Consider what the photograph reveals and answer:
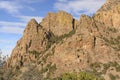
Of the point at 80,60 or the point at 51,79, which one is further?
the point at 80,60

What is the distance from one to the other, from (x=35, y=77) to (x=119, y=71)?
7727 centimetres

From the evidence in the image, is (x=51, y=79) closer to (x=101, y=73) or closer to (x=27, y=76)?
(x=101, y=73)

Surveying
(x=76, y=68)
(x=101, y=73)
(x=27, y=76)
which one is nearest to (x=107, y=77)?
(x=101, y=73)

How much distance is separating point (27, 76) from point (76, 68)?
67041 mm

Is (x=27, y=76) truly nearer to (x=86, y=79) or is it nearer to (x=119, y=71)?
(x=86, y=79)

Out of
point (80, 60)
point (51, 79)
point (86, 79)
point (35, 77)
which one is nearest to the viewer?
point (86, 79)

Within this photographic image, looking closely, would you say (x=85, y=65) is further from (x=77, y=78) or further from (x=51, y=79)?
(x=77, y=78)

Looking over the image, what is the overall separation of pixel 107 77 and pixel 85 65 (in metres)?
16.4

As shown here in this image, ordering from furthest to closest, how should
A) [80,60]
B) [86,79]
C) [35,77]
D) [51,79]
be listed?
1. [80,60]
2. [51,79]
3. [35,77]
4. [86,79]

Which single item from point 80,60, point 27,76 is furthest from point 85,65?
point 27,76

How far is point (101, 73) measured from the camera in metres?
192

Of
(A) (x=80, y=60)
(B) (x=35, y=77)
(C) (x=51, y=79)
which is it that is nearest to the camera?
(B) (x=35, y=77)

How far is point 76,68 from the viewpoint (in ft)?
643

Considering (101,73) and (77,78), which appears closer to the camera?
(77,78)
